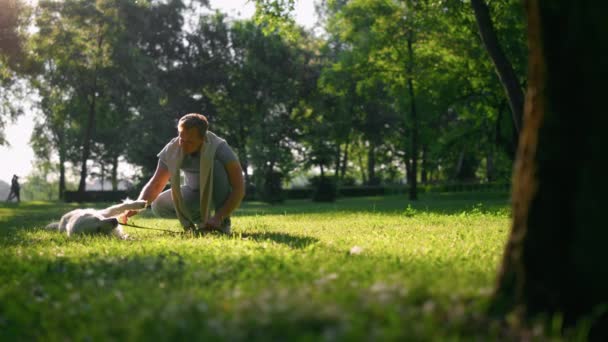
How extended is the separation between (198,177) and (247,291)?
544 centimetres

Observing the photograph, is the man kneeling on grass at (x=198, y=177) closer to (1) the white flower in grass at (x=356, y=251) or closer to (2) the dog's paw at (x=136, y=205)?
(2) the dog's paw at (x=136, y=205)

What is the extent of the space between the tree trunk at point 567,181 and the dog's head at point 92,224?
19.5 feet

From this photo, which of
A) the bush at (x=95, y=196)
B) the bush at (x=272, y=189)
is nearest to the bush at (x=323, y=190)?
the bush at (x=272, y=189)

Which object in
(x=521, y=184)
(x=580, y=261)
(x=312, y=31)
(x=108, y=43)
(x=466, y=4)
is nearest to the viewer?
(x=580, y=261)

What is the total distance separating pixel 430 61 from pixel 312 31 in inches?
1038

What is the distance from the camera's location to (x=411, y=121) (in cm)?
3052

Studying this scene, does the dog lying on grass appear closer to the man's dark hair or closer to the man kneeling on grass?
the man kneeling on grass

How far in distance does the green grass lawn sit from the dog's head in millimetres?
1398

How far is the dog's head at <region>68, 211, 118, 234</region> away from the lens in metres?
7.67

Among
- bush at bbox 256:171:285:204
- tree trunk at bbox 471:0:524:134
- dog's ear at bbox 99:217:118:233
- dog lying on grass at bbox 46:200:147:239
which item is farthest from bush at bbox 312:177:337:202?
dog's ear at bbox 99:217:118:233

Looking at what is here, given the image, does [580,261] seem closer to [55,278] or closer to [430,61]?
[55,278]

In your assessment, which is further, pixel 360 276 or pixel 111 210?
pixel 111 210

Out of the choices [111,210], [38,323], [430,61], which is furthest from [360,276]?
[430,61]

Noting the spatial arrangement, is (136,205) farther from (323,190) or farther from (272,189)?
(323,190)
